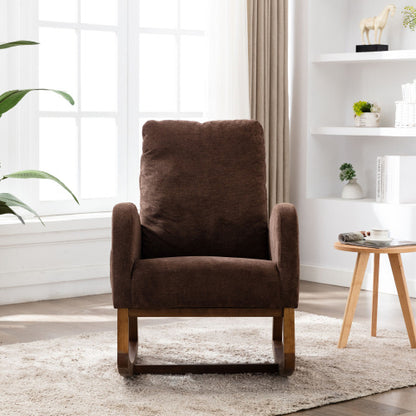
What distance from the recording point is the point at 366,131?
5102 mm

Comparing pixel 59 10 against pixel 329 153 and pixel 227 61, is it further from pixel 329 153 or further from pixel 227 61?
pixel 329 153

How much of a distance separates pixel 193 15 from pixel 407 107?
1386 mm

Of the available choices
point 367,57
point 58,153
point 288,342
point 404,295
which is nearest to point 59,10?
point 58,153

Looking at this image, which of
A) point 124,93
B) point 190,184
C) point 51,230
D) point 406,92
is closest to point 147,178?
point 190,184

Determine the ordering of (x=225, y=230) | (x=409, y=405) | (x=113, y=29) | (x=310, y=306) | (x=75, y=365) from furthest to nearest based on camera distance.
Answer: (x=113, y=29), (x=310, y=306), (x=225, y=230), (x=75, y=365), (x=409, y=405)

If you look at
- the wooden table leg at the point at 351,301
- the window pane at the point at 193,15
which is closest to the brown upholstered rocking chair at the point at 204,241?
the wooden table leg at the point at 351,301

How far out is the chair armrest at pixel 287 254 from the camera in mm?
2914

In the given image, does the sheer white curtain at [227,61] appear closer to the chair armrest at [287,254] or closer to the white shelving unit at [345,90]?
the white shelving unit at [345,90]

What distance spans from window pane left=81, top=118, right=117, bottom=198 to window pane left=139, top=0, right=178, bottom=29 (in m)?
0.63

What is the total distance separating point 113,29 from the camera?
491 centimetres

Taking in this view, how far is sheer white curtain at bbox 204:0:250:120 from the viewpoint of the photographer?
198 inches

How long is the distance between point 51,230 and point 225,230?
1518 mm

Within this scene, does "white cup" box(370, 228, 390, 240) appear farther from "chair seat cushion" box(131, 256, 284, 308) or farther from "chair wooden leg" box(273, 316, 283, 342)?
"chair seat cushion" box(131, 256, 284, 308)

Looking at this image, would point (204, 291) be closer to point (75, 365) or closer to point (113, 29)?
point (75, 365)
